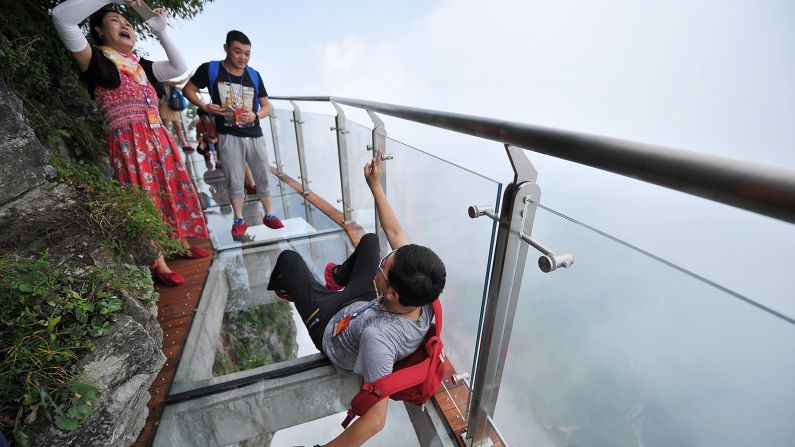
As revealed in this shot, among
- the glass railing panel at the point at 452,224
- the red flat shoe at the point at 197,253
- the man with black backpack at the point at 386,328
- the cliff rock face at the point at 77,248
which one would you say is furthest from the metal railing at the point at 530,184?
the red flat shoe at the point at 197,253

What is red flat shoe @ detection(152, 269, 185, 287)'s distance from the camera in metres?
2.66

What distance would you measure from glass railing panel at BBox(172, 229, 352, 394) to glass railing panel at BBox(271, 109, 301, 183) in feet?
4.66

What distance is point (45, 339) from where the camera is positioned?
1237mm

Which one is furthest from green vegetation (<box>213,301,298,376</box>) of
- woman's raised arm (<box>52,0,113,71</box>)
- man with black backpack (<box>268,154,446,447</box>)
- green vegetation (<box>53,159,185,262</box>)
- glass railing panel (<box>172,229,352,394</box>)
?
woman's raised arm (<box>52,0,113,71</box>)

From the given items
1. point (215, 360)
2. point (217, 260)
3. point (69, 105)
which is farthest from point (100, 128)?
point (215, 360)

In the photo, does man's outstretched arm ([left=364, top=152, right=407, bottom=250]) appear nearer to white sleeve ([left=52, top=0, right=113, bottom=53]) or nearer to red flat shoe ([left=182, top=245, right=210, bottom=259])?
white sleeve ([left=52, top=0, right=113, bottom=53])

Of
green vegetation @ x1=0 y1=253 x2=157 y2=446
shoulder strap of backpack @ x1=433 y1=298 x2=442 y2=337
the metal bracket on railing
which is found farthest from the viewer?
shoulder strap of backpack @ x1=433 y1=298 x2=442 y2=337

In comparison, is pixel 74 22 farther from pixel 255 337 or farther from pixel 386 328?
pixel 255 337

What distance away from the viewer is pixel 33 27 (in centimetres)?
240

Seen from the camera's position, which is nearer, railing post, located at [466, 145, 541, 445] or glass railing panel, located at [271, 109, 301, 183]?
railing post, located at [466, 145, 541, 445]

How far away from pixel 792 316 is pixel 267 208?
338 cm

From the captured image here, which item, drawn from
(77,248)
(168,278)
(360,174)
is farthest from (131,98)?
(360,174)

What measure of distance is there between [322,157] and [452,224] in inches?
108

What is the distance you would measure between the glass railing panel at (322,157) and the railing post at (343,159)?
105 mm
